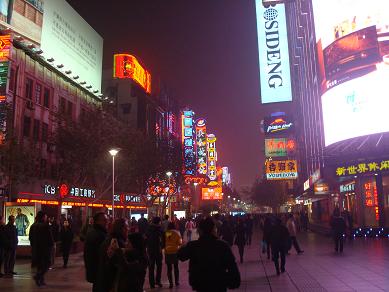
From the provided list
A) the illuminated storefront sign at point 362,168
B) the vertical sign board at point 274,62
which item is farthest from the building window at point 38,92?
the illuminated storefront sign at point 362,168

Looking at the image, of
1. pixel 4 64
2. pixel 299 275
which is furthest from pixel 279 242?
pixel 4 64

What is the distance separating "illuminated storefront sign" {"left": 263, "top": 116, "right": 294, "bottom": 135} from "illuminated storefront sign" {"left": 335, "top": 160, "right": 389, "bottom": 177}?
56.2 meters

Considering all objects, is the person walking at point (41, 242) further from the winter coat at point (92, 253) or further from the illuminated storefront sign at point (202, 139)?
the illuminated storefront sign at point (202, 139)

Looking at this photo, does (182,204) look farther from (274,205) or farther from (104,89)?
(104,89)

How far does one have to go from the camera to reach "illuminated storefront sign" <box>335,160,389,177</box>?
2681 cm

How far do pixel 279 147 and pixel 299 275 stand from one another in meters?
69.8

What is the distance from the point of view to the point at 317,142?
160 feet

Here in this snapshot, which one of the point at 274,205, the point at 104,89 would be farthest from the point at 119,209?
the point at 274,205

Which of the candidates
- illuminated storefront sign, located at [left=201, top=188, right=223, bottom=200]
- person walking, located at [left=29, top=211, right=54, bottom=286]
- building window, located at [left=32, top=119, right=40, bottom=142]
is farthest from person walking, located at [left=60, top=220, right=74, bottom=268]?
illuminated storefront sign, located at [left=201, top=188, right=223, bottom=200]

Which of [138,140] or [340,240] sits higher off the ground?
[138,140]

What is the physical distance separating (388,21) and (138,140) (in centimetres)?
1938

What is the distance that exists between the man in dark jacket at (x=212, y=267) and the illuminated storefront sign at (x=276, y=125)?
80.5m

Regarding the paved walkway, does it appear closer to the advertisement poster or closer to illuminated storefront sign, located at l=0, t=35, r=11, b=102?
the advertisement poster

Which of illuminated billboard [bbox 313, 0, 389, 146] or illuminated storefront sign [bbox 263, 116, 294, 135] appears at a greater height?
illuminated storefront sign [bbox 263, 116, 294, 135]
